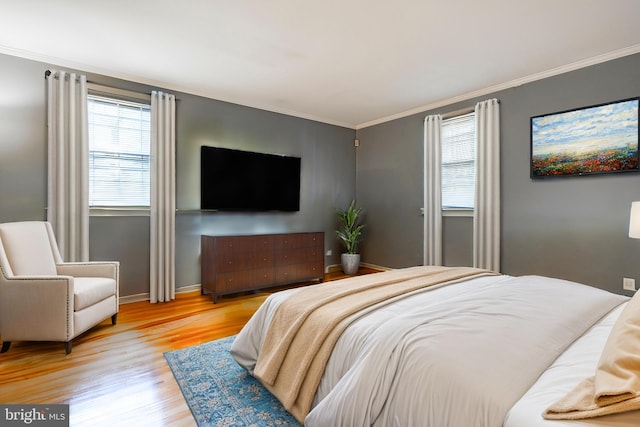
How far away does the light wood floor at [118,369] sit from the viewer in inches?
66.5

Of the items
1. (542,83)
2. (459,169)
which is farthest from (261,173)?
(542,83)

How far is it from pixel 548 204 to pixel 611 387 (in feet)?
10.6

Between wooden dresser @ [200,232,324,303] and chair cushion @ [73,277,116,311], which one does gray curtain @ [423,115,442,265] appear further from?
chair cushion @ [73,277,116,311]

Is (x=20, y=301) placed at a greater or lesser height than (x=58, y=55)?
lesser

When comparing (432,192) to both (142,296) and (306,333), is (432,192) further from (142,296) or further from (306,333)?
(142,296)

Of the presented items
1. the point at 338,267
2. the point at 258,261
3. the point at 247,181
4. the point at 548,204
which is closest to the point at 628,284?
the point at 548,204

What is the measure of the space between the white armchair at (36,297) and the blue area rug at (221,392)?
0.75 metres

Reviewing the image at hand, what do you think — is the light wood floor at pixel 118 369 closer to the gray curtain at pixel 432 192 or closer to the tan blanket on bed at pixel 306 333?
the tan blanket on bed at pixel 306 333

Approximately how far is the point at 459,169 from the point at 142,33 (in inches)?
150

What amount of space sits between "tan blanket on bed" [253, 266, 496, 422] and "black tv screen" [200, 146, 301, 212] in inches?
102

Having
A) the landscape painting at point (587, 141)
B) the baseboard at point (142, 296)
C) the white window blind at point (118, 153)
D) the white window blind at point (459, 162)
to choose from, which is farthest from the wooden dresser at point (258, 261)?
the landscape painting at point (587, 141)

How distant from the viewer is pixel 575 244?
10.8 ft

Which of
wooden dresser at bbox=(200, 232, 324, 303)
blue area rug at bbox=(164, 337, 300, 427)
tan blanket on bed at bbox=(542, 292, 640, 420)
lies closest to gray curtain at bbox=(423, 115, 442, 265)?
wooden dresser at bbox=(200, 232, 324, 303)

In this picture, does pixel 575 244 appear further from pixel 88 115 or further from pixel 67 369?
pixel 88 115
